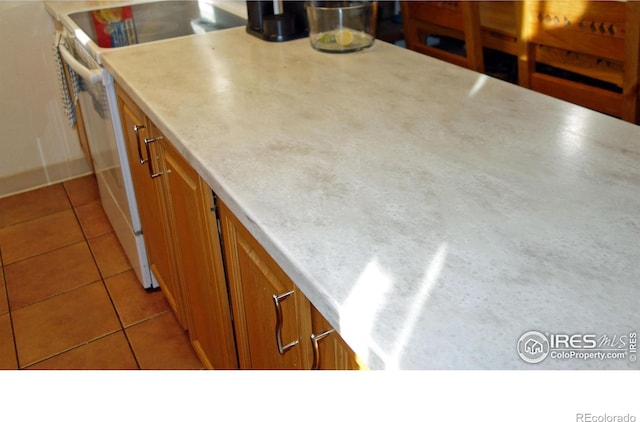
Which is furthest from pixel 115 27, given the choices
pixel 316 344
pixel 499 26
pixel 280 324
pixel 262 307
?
pixel 316 344

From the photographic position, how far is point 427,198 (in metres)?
0.95

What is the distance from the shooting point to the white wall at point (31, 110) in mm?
2682

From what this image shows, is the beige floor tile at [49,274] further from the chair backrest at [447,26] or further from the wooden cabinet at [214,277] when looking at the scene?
the chair backrest at [447,26]

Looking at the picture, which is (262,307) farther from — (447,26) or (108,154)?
(447,26)

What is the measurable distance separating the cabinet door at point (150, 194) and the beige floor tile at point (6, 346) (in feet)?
1.64

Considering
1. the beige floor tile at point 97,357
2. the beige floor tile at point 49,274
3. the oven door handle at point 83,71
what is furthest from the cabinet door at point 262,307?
the beige floor tile at point 49,274

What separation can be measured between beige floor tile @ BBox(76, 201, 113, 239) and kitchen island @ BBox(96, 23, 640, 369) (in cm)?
120

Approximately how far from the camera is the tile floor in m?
1.96

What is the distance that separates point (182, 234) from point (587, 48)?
3.82 feet

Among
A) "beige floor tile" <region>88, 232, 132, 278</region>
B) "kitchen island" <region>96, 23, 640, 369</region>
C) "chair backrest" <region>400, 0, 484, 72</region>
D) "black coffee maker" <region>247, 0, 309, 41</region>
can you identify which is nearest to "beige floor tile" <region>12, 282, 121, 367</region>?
"beige floor tile" <region>88, 232, 132, 278</region>
